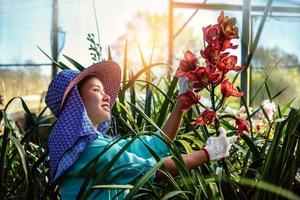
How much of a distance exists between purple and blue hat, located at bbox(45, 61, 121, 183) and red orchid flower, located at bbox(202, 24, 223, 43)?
1.14ft

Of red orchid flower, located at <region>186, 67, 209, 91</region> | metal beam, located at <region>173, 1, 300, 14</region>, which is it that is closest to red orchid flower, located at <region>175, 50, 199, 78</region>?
red orchid flower, located at <region>186, 67, 209, 91</region>

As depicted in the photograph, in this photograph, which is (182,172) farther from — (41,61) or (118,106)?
(41,61)

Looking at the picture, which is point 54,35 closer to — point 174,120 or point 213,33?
point 174,120

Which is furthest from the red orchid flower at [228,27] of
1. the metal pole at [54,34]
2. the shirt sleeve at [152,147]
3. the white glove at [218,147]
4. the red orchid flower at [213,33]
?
the metal pole at [54,34]

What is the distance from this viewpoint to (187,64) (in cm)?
107

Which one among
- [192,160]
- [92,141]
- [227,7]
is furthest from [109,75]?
[227,7]

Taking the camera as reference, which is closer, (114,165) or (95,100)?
(114,165)

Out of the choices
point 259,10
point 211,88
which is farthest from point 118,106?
point 259,10

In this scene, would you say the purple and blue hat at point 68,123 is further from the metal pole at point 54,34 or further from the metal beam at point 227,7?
the metal pole at point 54,34

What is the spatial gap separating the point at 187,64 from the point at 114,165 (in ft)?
0.87

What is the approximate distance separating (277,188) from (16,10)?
5682 millimetres

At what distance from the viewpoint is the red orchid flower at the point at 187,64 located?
1.07m

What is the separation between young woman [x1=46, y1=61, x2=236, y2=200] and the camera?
1155 mm

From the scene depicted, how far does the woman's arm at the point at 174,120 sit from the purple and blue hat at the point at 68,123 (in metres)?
0.15
